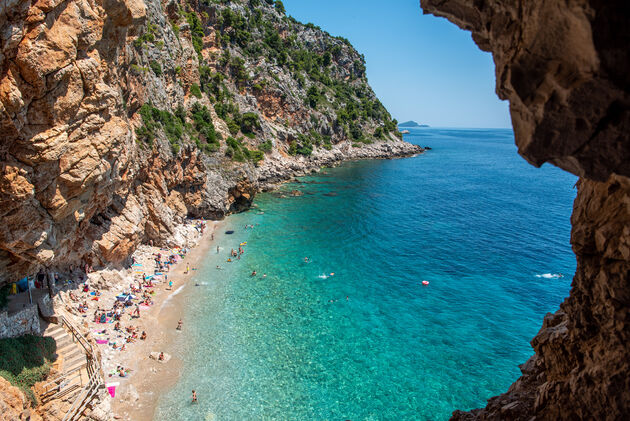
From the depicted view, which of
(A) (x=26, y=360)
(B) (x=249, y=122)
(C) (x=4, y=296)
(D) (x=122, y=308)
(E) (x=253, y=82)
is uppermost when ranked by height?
(E) (x=253, y=82)

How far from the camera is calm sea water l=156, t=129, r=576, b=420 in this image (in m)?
21.8

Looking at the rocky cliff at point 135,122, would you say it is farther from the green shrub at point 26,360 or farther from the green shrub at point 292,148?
the green shrub at point 26,360

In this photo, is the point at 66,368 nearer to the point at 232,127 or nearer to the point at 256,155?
the point at 256,155

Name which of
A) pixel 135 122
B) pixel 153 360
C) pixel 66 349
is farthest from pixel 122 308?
pixel 135 122

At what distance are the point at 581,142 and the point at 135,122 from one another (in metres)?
37.7

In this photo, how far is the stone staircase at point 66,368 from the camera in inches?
659

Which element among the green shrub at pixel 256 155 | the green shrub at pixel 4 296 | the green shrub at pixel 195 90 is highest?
the green shrub at pixel 195 90

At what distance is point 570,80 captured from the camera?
4.44 meters

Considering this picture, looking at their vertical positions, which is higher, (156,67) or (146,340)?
(156,67)

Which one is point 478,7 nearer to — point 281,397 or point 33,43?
point 33,43

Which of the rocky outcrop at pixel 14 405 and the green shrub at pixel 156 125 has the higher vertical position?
the green shrub at pixel 156 125

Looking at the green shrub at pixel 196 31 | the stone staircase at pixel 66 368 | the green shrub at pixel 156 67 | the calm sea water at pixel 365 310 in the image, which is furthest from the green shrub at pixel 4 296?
the green shrub at pixel 196 31

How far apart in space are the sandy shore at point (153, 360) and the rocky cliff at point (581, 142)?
64.2 feet

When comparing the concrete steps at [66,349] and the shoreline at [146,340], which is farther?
the shoreline at [146,340]
